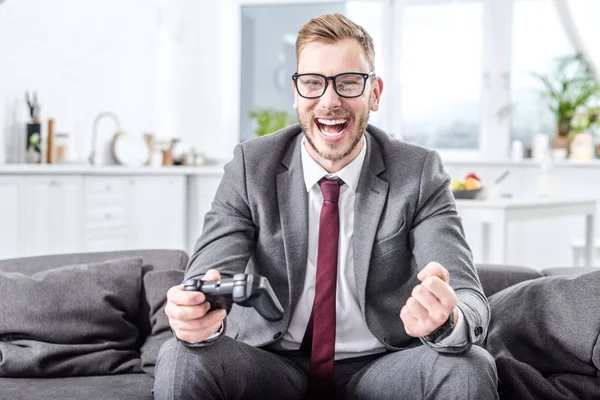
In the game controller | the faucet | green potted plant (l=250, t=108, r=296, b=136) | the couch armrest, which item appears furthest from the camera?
green potted plant (l=250, t=108, r=296, b=136)

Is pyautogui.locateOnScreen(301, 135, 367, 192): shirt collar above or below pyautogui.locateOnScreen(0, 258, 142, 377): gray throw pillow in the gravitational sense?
above

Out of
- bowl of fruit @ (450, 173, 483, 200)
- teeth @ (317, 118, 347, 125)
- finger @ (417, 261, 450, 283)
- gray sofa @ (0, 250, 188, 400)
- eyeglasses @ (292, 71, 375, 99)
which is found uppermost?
eyeglasses @ (292, 71, 375, 99)

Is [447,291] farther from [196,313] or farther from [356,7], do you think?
[356,7]

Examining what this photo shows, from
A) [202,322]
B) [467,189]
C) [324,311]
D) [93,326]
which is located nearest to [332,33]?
[324,311]

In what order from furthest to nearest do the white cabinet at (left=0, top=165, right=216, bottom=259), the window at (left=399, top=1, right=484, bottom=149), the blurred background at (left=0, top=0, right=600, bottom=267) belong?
the window at (left=399, top=1, right=484, bottom=149) → the blurred background at (left=0, top=0, right=600, bottom=267) → the white cabinet at (left=0, top=165, right=216, bottom=259)

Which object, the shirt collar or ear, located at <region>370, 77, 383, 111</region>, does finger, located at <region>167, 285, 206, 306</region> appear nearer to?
the shirt collar

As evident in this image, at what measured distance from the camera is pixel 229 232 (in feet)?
6.04

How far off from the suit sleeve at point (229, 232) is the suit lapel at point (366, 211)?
26 cm

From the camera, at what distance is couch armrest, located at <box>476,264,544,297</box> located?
2.24m

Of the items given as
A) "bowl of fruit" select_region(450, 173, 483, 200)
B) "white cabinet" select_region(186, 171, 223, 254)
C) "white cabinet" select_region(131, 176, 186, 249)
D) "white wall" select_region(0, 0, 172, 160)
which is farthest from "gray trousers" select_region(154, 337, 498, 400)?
"white cabinet" select_region(186, 171, 223, 254)

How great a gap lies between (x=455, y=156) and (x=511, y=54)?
86 centimetres

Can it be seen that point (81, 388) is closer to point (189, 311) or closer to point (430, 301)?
point (189, 311)

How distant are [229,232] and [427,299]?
602 mm

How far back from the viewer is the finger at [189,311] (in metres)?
1.45
